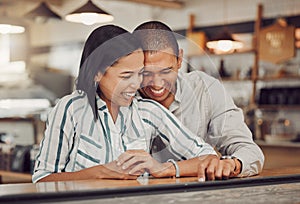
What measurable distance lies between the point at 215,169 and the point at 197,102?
0.28m

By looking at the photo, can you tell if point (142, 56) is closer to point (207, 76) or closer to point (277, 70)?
point (207, 76)

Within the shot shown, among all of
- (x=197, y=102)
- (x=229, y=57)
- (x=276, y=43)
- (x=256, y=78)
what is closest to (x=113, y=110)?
(x=197, y=102)

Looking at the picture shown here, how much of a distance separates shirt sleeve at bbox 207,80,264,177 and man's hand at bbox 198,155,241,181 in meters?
0.13

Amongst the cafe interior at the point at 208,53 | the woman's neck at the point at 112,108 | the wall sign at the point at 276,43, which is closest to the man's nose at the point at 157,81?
the woman's neck at the point at 112,108

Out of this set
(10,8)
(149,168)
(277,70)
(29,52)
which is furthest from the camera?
(29,52)

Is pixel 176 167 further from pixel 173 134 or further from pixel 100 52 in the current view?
pixel 100 52

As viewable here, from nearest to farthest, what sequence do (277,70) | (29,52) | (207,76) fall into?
(207,76) < (277,70) < (29,52)

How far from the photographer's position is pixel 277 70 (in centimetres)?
694

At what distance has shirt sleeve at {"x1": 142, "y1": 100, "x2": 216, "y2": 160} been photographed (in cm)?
135

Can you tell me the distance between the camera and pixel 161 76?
1.33 metres

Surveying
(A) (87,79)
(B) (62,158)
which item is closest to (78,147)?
(B) (62,158)

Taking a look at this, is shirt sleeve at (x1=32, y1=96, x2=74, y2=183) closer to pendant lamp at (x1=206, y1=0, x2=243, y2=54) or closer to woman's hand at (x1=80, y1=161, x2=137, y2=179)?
woman's hand at (x1=80, y1=161, x2=137, y2=179)

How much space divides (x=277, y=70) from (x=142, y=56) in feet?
19.3

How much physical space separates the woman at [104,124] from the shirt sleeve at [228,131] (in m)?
0.14
